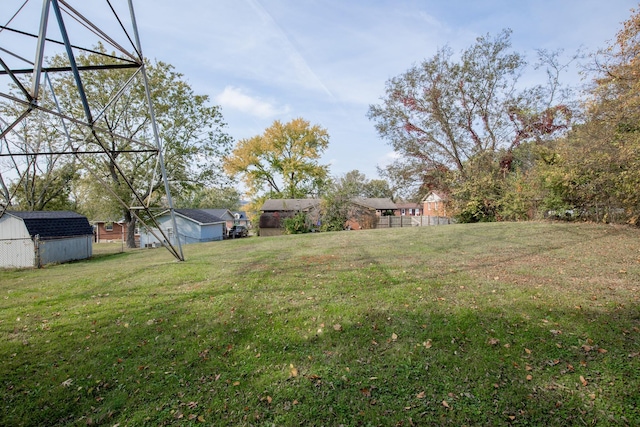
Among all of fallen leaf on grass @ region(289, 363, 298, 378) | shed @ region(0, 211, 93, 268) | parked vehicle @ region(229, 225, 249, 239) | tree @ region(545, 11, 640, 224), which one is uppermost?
tree @ region(545, 11, 640, 224)

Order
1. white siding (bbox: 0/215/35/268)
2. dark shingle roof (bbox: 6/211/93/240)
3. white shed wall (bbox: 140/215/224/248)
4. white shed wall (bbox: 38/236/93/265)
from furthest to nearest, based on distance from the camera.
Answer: white shed wall (bbox: 140/215/224/248)
dark shingle roof (bbox: 6/211/93/240)
white shed wall (bbox: 38/236/93/265)
white siding (bbox: 0/215/35/268)

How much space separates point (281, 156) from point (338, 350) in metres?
34.1

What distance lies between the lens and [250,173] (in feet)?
119

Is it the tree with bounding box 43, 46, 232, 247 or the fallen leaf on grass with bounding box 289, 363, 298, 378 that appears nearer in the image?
the fallen leaf on grass with bounding box 289, 363, 298, 378

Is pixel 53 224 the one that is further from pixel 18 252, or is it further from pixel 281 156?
pixel 281 156

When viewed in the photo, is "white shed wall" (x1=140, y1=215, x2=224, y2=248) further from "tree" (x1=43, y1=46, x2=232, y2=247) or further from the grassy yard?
the grassy yard

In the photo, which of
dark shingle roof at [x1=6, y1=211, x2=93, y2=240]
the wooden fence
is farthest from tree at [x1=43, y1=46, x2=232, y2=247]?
the wooden fence

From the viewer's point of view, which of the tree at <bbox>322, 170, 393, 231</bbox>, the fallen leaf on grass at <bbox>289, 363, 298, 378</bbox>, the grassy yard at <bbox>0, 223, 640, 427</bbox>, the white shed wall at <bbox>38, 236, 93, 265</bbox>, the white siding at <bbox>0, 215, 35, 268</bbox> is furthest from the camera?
the tree at <bbox>322, 170, 393, 231</bbox>

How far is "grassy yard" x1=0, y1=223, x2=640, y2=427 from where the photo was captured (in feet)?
9.55

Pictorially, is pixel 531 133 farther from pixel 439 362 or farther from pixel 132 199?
pixel 132 199

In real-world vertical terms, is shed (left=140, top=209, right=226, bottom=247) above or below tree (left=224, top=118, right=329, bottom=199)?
below

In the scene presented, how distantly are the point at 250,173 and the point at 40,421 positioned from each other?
34.4 m

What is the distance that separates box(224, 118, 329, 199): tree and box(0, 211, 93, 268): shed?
20.3 metres

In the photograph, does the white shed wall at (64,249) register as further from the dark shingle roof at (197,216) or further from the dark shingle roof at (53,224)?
the dark shingle roof at (197,216)
